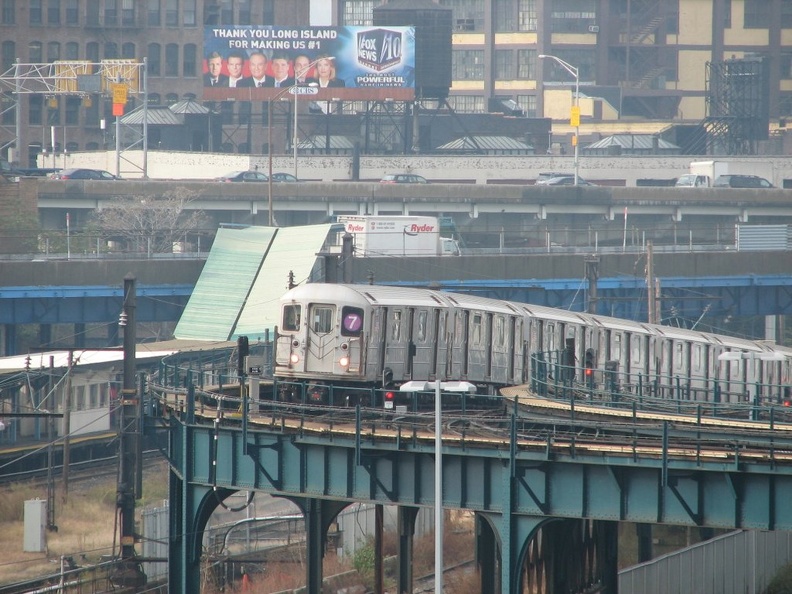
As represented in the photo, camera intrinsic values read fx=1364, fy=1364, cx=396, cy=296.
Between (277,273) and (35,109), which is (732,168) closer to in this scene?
(35,109)

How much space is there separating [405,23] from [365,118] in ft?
34.1

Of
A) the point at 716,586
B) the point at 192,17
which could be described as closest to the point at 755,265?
the point at 716,586

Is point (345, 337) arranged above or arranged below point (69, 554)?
above

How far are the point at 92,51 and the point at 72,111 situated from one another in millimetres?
6675

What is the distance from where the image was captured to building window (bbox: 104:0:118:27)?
451ft

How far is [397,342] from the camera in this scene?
122ft

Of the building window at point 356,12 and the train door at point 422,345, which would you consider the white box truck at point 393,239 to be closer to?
the train door at point 422,345

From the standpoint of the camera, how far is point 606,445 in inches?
1119

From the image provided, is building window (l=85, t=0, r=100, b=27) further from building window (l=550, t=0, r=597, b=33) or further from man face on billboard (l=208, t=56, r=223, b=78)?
building window (l=550, t=0, r=597, b=33)

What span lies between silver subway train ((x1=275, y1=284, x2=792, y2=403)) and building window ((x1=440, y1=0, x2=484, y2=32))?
117374 mm

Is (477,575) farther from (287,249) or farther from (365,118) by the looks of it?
(365,118)

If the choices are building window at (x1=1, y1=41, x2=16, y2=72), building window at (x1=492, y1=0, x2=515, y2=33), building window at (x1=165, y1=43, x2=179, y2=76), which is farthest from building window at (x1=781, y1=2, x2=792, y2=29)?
building window at (x1=1, y1=41, x2=16, y2=72)

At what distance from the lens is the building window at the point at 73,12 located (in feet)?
447

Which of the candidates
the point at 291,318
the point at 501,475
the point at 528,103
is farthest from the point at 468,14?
the point at 501,475
